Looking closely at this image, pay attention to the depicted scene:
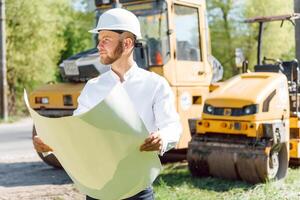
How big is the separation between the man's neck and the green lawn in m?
3.44

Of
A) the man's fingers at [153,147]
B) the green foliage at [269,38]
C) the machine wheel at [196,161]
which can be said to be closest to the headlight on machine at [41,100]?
the machine wheel at [196,161]

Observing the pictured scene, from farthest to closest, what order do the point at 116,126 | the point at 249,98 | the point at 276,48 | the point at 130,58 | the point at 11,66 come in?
1. the point at 276,48
2. the point at 11,66
3. the point at 249,98
4. the point at 130,58
5. the point at 116,126

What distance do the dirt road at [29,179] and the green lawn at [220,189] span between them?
3.39 feet

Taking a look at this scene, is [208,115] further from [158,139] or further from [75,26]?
[75,26]

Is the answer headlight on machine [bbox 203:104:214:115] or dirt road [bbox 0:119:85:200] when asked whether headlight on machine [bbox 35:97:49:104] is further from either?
headlight on machine [bbox 203:104:214:115]

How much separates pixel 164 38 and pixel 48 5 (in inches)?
753

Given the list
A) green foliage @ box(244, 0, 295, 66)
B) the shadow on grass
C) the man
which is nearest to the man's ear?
the man

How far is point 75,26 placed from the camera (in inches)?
1494

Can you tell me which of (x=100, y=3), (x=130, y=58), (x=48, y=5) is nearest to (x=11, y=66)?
(x=48, y=5)

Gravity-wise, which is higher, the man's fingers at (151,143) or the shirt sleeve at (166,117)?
the shirt sleeve at (166,117)

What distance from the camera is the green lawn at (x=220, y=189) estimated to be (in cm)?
650

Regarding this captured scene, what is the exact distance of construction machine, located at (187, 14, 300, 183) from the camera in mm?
6902

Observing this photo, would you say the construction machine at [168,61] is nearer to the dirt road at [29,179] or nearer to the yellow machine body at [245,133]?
the dirt road at [29,179]

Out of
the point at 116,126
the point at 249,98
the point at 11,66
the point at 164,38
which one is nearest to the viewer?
the point at 116,126
